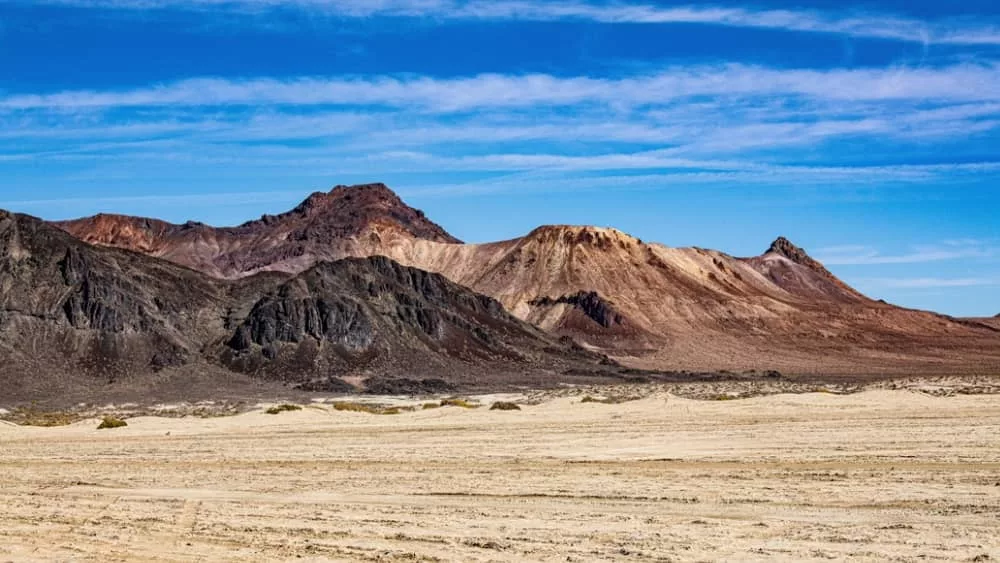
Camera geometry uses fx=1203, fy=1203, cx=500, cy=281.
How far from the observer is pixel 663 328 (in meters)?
148

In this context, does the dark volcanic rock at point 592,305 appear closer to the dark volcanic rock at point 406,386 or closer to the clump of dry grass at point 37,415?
the dark volcanic rock at point 406,386

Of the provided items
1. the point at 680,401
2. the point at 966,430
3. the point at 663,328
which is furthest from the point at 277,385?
the point at 663,328

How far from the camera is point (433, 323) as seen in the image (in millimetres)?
101062

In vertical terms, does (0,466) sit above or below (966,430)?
below

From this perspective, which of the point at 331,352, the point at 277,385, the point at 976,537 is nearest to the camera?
the point at 976,537

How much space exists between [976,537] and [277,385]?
67.5 m

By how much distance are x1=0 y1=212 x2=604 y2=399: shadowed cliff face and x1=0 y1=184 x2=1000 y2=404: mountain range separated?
16cm

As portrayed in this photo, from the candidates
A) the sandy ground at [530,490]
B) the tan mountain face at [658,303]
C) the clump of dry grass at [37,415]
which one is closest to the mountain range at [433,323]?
the tan mountain face at [658,303]

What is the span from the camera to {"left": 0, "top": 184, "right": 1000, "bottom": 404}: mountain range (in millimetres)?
82125

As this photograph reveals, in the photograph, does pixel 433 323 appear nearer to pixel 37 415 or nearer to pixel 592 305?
pixel 37 415

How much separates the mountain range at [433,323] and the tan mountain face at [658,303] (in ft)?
1.26

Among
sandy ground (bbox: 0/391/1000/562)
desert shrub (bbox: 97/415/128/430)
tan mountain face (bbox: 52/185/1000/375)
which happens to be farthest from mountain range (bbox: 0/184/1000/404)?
sandy ground (bbox: 0/391/1000/562)

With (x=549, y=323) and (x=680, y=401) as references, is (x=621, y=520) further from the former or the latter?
(x=549, y=323)

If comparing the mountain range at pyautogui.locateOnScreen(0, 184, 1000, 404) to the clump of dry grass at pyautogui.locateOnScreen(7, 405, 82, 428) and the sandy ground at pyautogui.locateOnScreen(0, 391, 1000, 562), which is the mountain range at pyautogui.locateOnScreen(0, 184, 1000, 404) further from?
the sandy ground at pyautogui.locateOnScreen(0, 391, 1000, 562)
